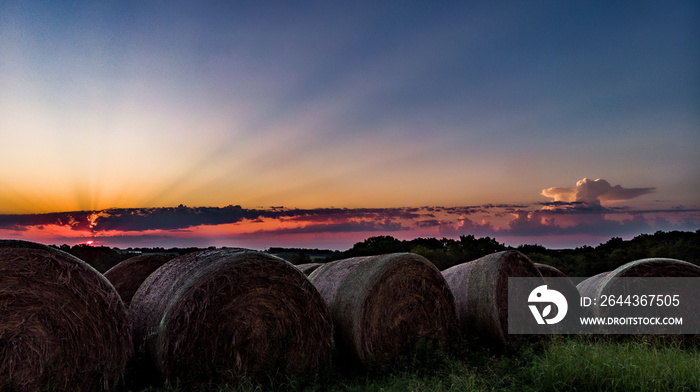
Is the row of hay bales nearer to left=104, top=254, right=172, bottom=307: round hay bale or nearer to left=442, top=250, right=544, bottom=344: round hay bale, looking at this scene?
left=104, top=254, right=172, bottom=307: round hay bale

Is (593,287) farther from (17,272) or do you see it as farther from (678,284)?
(17,272)

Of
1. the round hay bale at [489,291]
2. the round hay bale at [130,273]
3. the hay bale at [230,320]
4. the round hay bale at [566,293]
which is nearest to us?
the hay bale at [230,320]

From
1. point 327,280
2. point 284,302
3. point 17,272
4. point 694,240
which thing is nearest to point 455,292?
point 327,280

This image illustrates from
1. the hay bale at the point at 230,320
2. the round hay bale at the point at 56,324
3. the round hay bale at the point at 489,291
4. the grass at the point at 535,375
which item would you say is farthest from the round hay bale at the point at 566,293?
the round hay bale at the point at 56,324

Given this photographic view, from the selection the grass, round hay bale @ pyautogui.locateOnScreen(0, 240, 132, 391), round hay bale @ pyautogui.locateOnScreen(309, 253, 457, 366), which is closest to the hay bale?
the grass

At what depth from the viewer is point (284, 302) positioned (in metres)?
7.68

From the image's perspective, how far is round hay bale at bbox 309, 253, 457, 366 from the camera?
8.55 metres

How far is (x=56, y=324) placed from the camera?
21.1 ft

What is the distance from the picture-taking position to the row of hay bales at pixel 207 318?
6275mm

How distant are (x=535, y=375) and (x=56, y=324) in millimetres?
6541

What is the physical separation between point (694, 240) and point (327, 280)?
2014cm

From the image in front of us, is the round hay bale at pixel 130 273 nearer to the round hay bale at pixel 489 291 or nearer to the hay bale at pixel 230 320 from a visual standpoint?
the hay bale at pixel 230 320

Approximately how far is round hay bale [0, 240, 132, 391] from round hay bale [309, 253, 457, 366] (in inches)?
134

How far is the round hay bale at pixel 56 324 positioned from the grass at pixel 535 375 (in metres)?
0.79
